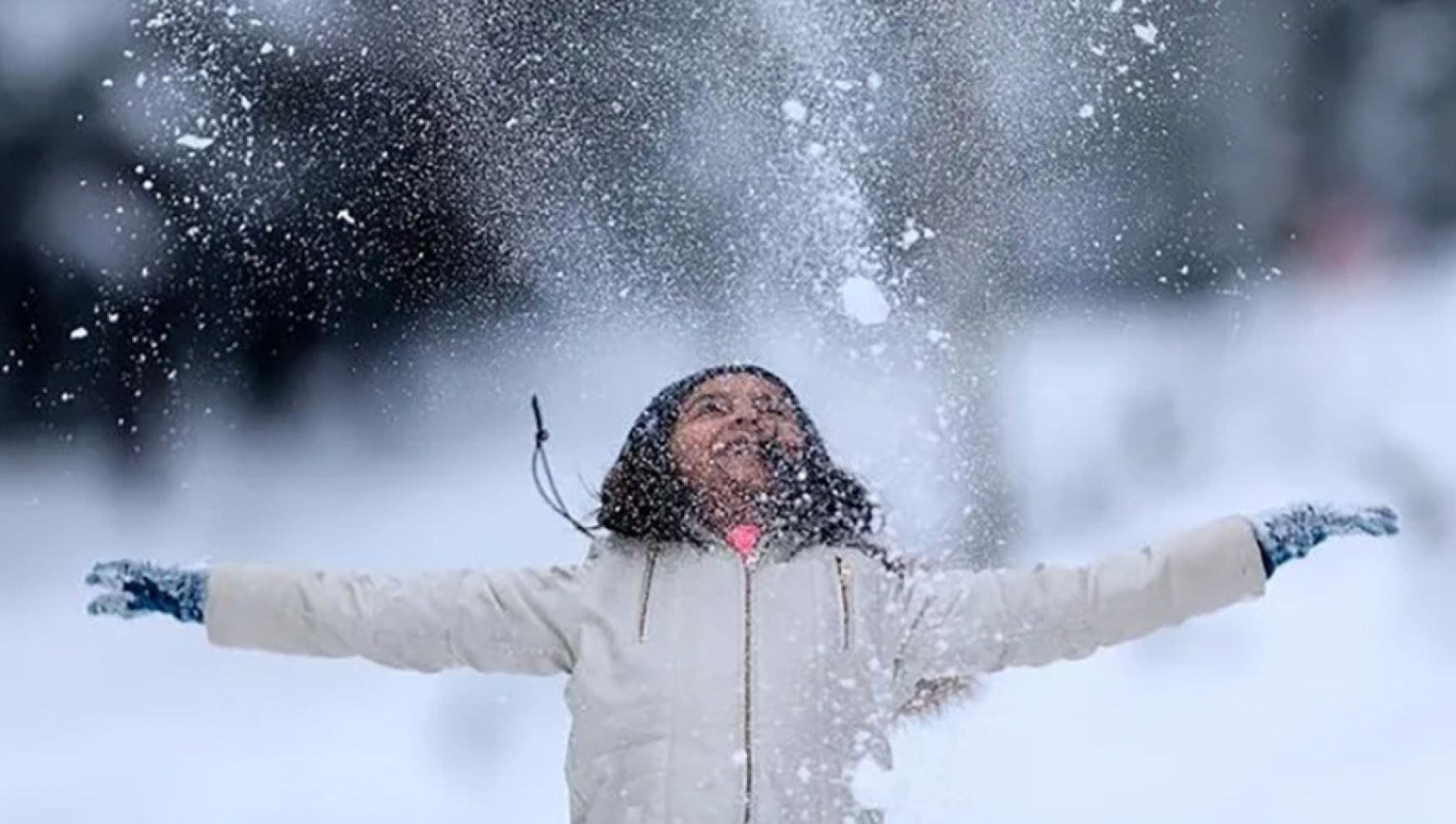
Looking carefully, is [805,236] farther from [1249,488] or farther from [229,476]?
[229,476]

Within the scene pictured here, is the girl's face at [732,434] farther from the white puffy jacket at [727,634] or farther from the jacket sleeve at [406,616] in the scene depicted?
the jacket sleeve at [406,616]

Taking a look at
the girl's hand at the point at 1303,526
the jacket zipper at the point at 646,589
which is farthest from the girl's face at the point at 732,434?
the girl's hand at the point at 1303,526

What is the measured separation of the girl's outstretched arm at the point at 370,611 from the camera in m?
2.47

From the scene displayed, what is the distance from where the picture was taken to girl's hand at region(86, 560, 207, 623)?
2467 millimetres

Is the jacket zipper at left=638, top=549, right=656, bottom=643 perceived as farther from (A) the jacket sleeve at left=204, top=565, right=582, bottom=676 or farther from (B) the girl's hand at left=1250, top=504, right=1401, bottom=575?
(B) the girl's hand at left=1250, top=504, right=1401, bottom=575

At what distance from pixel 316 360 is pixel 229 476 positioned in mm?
329

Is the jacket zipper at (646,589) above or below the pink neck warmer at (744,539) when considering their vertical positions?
below

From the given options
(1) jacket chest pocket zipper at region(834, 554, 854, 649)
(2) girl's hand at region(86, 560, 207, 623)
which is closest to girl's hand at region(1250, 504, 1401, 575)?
(1) jacket chest pocket zipper at region(834, 554, 854, 649)

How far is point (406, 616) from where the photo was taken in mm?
2492

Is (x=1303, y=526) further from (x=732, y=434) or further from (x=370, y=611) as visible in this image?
(x=370, y=611)

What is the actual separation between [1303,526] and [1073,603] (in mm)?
336

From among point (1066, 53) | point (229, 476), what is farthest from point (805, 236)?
point (229, 476)

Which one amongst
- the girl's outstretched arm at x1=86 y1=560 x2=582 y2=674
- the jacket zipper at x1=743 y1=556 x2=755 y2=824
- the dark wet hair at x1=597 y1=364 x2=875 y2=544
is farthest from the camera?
the dark wet hair at x1=597 y1=364 x2=875 y2=544

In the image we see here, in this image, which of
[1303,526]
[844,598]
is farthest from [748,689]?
[1303,526]
